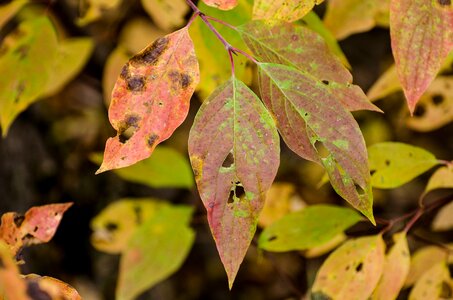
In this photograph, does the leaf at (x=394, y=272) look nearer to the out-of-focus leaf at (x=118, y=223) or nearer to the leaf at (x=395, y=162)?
the leaf at (x=395, y=162)

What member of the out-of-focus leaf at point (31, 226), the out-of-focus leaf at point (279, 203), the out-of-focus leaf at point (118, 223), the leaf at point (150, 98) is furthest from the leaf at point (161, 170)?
the leaf at point (150, 98)

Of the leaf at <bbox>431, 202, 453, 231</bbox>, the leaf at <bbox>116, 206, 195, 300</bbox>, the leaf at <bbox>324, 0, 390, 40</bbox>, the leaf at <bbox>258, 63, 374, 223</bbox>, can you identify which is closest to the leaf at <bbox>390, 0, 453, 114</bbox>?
the leaf at <bbox>258, 63, 374, 223</bbox>

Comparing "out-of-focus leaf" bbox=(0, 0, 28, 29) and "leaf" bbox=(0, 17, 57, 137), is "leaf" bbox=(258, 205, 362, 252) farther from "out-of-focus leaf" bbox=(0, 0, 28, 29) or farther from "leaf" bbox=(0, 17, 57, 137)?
"out-of-focus leaf" bbox=(0, 0, 28, 29)

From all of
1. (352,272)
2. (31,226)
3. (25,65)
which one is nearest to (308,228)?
(352,272)

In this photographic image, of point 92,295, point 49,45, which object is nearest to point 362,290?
point 49,45

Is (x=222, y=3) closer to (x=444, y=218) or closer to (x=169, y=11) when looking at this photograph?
(x=169, y=11)

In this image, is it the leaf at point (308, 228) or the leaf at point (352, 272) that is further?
the leaf at point (308, 228)
